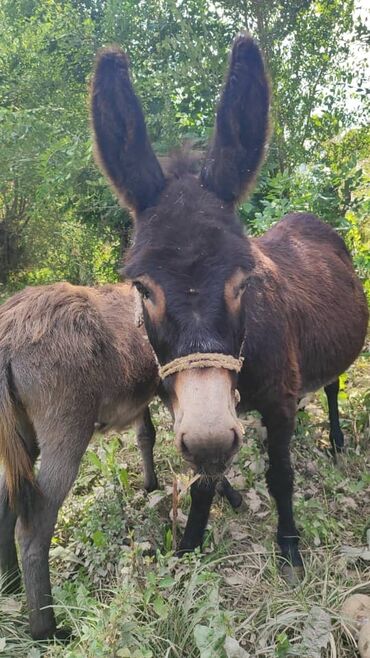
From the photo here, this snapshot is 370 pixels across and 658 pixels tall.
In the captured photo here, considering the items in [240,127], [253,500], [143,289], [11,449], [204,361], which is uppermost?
[240,127]

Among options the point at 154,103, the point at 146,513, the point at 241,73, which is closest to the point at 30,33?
the point at 154,103

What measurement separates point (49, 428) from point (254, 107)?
1609 millimetres

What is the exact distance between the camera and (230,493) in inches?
124

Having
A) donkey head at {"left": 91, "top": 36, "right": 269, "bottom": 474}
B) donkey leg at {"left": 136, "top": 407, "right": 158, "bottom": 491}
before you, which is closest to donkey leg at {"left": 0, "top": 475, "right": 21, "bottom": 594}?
donkey leg at {"left": 136, "top": 407, "right": 158, "bottom": 491}

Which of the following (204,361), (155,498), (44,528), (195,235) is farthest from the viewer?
(155,498)

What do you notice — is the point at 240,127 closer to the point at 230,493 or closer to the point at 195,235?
the point at 195,235

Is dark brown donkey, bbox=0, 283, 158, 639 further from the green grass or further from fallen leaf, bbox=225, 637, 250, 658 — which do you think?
fallen leaf, bbox=225, 637, 250, 658

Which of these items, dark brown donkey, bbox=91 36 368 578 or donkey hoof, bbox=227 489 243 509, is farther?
donkey hoof, bbox=227 489 243 509

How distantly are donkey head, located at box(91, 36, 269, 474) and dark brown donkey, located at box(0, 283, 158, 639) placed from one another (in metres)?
0.49

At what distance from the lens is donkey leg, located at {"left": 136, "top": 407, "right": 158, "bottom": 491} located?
134 inches

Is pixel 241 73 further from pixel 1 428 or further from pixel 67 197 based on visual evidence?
pixel 67 197

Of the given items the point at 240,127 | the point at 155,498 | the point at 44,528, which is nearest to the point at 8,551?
the point at 44,528

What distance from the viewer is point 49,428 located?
2.26 meters

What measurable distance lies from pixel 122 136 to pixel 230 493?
208 cm
